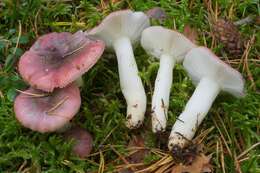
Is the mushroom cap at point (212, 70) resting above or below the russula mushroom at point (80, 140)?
above

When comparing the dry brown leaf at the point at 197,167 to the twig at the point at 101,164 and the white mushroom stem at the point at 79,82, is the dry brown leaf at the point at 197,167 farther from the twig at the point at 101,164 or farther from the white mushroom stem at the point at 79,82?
the white mushroom stem at the point at 79,82

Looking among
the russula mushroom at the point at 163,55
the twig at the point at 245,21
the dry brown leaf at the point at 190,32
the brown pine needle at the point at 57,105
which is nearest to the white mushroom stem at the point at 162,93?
the russula mushroom at the point at 163,55

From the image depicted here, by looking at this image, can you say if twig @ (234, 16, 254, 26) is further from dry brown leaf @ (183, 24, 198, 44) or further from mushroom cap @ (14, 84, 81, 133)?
mushroom cap @ (14, 84, 81, 133)

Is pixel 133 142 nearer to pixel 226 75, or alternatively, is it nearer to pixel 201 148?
pixel 201 148

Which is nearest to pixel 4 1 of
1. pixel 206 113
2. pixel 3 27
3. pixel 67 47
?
pixel 3 27

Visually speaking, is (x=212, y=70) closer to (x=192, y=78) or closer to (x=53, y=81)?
(x=192, y=78)

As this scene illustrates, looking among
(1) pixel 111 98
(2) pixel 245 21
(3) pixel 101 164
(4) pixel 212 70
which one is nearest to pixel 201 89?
(4) pixel 212 70
